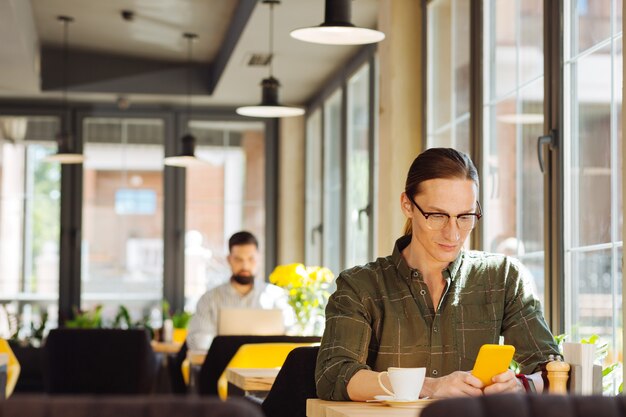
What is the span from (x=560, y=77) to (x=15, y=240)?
7430mm

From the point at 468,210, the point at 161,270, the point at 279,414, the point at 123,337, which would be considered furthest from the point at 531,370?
the point at 161,270

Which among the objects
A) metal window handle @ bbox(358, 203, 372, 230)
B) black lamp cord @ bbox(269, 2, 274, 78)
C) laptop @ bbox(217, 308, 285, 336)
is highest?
black lamp cord @ bbox(269, 2, 274, 78)

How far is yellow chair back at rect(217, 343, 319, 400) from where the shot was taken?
438 cm

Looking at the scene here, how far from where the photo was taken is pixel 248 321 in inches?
218

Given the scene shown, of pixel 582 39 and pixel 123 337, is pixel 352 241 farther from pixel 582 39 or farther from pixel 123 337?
pixel 582 39

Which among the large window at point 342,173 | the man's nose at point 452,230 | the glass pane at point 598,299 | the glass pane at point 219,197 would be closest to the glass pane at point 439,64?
the large window at point 342,173

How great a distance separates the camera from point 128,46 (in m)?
9.71

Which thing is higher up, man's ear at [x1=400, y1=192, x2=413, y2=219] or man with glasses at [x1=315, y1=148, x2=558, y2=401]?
man's ear at [x1=400, y1=192, x2=413, y2=219]

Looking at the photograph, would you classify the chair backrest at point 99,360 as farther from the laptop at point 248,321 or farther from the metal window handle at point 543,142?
the metal window handle at point 543,142

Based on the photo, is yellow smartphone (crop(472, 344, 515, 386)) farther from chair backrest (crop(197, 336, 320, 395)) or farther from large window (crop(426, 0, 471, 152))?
large window (crop(426, 0, 471, 152))

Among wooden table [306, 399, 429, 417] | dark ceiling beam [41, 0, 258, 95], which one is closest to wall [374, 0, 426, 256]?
wooden table [306, 399, 429, 417]

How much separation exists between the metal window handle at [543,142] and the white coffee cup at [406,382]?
2.21 metres

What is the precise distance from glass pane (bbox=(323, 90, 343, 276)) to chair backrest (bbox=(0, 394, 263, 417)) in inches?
295

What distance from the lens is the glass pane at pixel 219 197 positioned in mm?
10625
